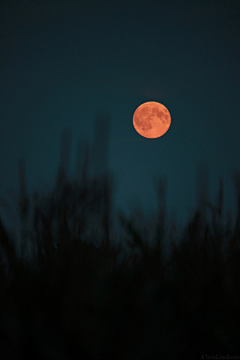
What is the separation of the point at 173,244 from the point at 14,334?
1.98 ft

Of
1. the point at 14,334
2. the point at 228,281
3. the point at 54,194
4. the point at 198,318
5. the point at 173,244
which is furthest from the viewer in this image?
the point at 54,194

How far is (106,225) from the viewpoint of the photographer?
4.45ft

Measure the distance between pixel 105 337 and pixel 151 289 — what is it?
15 centimetres

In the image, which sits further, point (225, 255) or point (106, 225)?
point (106, 225)

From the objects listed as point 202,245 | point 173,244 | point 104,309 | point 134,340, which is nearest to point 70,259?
point 104,309

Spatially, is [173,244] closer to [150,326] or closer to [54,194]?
[150,326]

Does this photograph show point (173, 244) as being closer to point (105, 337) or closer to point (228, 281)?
point (228, 281)

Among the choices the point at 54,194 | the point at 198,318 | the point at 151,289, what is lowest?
the point at 198,318

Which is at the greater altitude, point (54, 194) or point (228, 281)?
point (54, 194)

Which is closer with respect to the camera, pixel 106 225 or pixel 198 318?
pixel 198 318

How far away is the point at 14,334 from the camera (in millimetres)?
607

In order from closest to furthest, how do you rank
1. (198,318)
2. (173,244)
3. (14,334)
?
(14,334) < (198,318) < (173,244)

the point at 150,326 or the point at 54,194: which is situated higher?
the point at 54,194

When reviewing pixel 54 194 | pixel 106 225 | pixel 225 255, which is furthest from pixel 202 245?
pixel 54 194
